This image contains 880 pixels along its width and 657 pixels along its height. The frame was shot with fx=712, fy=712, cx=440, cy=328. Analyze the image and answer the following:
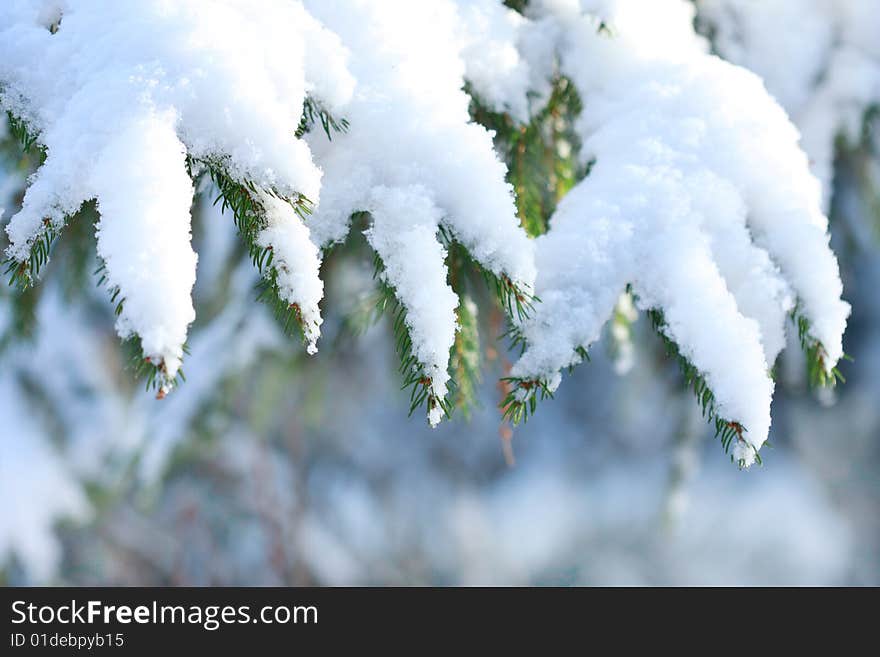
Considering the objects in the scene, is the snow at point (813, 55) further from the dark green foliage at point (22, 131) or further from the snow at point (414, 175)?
the dark green foliage at point (22, 131)

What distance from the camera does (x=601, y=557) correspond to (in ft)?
15.7

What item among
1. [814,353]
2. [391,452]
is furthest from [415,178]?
[391,452]

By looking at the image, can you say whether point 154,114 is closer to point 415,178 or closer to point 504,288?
point 415,178

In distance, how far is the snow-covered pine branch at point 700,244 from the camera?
84 cm

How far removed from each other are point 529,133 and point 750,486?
3.98 m

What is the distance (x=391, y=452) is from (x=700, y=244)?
141 inches

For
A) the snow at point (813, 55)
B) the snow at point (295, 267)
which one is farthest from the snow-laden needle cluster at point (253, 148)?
the snow at point (813, 55)

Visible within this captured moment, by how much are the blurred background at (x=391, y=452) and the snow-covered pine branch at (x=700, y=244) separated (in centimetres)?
34

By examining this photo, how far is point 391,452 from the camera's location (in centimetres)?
429

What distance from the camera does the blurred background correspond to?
1.52 metres

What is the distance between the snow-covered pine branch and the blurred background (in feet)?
1.13

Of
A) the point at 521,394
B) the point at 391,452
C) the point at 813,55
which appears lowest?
the point at 391,452

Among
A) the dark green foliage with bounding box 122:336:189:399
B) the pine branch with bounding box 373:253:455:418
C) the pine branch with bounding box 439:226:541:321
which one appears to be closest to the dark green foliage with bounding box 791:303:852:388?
the pine branch with bounding box 439:226:541:321
